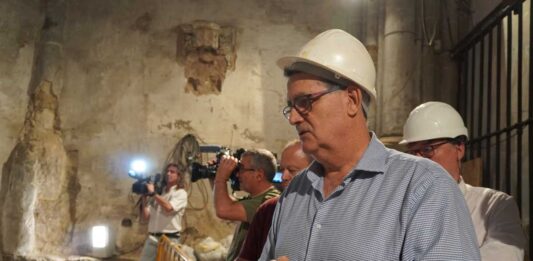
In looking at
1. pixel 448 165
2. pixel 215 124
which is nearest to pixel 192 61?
pixel 215 124

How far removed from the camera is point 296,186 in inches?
65.7

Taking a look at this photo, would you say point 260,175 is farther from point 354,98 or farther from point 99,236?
point 99,236

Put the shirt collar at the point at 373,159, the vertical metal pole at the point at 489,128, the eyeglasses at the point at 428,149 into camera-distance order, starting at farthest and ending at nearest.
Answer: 1. the vertical metal pole at the point at 489,128
2. the eyeglasses at the point at 428,149
3. the shirt collar at the point at 373,159

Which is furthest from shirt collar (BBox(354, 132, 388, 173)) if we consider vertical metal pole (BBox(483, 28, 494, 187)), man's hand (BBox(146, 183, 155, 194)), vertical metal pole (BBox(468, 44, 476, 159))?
man's hand (BBox(146, 183, 155, 194))

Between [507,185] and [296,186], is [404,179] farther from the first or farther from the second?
[507,185]

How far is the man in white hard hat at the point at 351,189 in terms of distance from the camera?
1228 mm

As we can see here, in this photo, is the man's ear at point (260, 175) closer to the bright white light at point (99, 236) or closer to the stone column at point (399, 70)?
the stone column at point (399, 70)

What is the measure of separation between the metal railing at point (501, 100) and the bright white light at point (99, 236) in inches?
185

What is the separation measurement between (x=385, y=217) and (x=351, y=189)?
146 millimetres

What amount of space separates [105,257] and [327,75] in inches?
252

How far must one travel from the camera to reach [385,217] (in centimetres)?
128

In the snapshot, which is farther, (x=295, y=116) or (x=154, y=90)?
(x=154, y=90)

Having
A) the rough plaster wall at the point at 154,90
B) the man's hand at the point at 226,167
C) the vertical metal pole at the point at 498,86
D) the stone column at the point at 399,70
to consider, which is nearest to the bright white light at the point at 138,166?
the rough plaster wall at the point at 154,90

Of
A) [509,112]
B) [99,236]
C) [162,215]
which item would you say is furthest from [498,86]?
[99,236]
